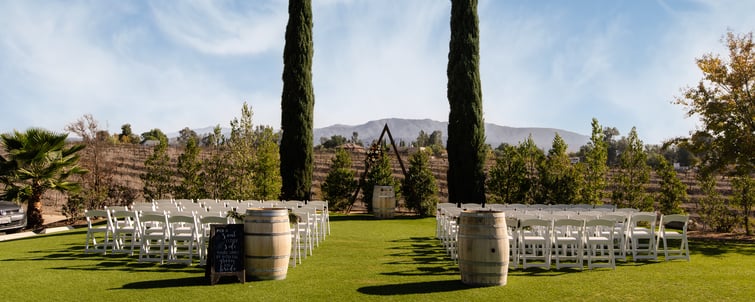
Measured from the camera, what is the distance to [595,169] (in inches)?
623

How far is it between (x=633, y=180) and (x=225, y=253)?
1364 cm

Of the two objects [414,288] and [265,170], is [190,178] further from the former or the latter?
[414,288]

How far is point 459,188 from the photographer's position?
17250 millimetres

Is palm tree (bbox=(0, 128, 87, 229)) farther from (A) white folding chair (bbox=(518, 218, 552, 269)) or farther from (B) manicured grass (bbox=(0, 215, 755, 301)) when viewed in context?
(A) white folding chair (bbox=(518, 218, 552, 269))

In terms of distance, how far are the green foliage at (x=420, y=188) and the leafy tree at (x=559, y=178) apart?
12.1ft

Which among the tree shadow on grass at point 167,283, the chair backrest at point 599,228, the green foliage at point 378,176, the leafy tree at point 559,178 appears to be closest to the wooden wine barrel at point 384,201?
the green foliage at point 378,176

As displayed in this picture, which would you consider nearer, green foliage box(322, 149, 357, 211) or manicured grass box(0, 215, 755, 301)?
manicured grass box(0, 215, 755, 301)

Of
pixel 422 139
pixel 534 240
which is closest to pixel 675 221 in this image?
pixel 534 240

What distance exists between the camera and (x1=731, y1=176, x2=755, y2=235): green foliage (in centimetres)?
1419

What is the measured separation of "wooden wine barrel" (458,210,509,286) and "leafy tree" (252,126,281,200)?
12052mm

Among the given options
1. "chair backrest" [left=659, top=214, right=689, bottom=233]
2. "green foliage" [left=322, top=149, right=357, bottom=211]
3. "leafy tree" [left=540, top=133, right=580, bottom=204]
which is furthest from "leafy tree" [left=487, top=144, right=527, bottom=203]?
"green foliage" [left=322, top=149, right=357, bottom=211]

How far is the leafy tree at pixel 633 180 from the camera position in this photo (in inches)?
607

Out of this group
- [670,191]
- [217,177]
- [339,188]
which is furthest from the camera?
[339,188]

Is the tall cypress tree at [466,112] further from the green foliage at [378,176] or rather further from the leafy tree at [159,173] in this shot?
the leafy tree at [159,173]
